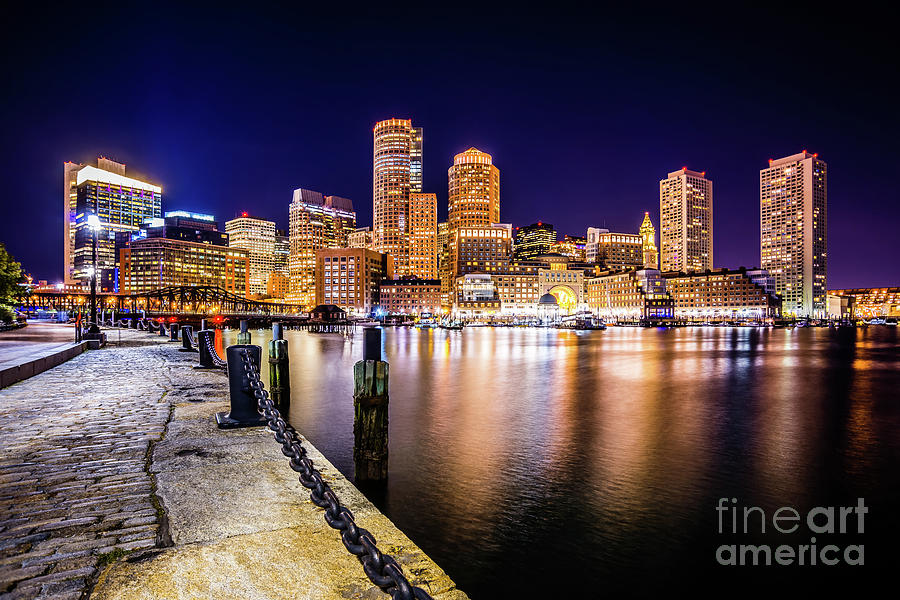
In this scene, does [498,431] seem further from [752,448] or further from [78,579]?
[78,579]

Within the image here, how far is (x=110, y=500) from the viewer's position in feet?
17.2

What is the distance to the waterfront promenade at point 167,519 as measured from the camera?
373cm

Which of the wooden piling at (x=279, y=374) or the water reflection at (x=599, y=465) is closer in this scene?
the water reflection at (x=599, y=465)

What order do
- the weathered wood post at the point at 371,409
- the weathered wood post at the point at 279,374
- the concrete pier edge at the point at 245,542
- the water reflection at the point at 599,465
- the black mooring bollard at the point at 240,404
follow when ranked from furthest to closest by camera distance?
1. the weathered wood post at the point at 279,374
2. the weathered wood post at the point at 371,409
3. the black mooring bollard at the point at 240,404
4. the water reflection at the point at 599,465
5. the concrete pier edge at the point at 245,542

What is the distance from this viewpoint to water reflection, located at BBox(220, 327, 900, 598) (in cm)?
807

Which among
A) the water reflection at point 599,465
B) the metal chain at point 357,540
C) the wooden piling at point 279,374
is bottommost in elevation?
the water reflection at point 599,465

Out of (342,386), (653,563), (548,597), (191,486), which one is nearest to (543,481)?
(653,563)

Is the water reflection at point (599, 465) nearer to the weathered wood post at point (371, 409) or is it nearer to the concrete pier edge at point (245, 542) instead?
the weathered wood post at point (371, 409)

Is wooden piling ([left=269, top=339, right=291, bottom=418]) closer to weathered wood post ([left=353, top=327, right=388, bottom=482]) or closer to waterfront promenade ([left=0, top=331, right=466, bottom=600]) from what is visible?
waterfront promenade ([left=0, top=331, right=466, bottom=600])

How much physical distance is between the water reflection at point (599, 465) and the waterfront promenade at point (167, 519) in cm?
336

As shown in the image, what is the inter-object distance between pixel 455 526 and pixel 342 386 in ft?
61.1

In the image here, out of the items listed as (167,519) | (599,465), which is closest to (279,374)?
(599,465)

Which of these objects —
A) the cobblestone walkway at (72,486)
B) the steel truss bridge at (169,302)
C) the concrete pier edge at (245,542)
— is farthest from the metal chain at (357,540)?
the steel truss bridge at (169,302)

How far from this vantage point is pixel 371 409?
9180 millimetres
